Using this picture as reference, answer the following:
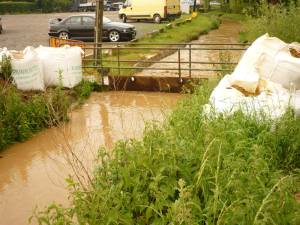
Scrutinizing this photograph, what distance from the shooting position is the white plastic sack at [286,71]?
5047mm

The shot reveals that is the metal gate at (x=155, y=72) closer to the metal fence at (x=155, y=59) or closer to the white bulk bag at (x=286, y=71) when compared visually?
the metal fence at (x=155, y=59)

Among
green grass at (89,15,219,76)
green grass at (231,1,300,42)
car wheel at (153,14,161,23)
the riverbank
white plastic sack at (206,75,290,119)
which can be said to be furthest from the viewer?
car wheel at (153,14,161,23)

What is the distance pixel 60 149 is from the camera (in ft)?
21.6

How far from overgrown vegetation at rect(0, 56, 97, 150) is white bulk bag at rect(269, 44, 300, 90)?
3.04m

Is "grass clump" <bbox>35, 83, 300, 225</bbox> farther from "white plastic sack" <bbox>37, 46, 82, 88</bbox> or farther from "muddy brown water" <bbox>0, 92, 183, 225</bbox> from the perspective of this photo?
"white plastic sack" <bbox>37, 46, 82, 88</bbox>

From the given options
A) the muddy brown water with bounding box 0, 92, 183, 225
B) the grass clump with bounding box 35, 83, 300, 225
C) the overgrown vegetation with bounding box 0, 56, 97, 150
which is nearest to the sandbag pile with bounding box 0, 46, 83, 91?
the overgrown vegetation with bounding box 0, 56, 97, 150

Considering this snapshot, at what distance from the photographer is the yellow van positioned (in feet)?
84.0

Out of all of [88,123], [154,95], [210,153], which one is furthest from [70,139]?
[210,153]

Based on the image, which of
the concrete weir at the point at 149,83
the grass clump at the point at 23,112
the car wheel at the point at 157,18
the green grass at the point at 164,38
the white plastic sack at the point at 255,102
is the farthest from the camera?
the car wheel at the point at 157,18

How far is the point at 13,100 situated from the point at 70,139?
1.06 metres

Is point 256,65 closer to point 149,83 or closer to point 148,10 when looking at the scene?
point 149,83

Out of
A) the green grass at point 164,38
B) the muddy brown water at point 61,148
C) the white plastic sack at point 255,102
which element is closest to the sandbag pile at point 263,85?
the white plastic sack at point 255,102

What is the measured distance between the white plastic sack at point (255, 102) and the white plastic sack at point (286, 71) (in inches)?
5.2

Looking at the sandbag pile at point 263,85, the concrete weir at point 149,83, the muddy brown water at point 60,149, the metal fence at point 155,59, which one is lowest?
the muddy brown water at point 60,149
